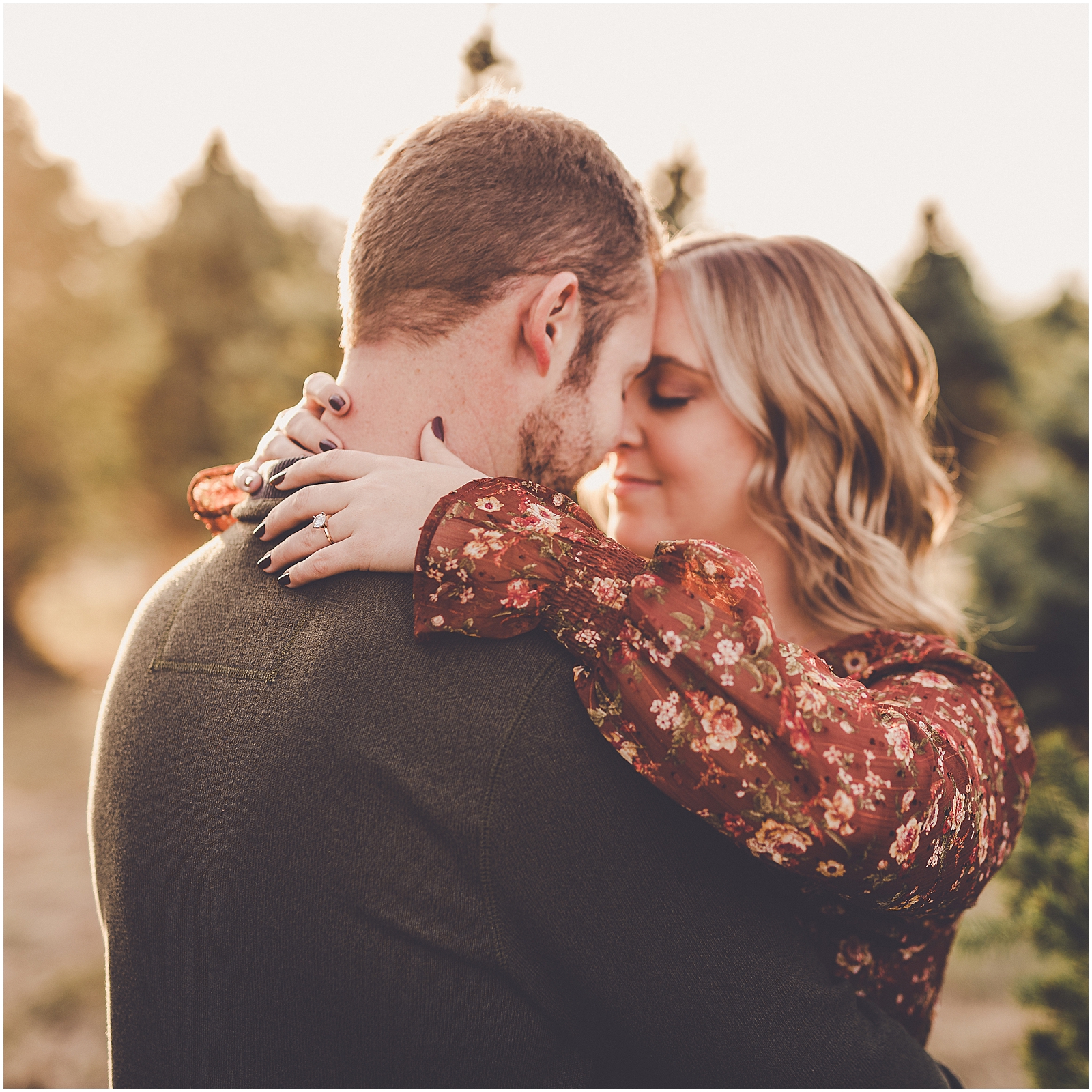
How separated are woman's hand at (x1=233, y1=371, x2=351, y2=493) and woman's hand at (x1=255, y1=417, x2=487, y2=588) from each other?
0.11 m

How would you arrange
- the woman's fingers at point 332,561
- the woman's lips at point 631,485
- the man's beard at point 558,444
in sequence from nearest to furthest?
1. the woman's fingers at point 332,561
2. the man's beard at point 558,444
3. the woman's lips at point 631,485

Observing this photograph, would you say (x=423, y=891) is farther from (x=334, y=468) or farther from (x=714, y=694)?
A: (x=334, y=468)

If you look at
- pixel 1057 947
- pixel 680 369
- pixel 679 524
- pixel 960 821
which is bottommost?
pixel 1057 947

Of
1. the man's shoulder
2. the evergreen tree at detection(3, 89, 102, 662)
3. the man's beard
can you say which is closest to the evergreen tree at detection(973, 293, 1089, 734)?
the man's beard

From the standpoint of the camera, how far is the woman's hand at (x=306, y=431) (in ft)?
5.35

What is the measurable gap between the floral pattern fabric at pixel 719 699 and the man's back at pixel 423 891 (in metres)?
0.07

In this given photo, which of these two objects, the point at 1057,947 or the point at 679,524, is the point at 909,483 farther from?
the point at 1057,947

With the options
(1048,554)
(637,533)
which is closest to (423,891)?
(637,533)

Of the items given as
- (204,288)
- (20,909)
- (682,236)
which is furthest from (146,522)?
(682,236)

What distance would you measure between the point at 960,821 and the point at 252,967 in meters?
1.25

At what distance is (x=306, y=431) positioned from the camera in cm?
164

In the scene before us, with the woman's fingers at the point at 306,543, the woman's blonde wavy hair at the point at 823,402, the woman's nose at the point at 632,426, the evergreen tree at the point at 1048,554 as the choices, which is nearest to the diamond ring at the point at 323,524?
the woman's fingers at the point at 306,543

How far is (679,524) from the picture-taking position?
2.69 metres

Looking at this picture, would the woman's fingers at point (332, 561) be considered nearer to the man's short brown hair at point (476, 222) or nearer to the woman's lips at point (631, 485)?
the man's short brown hair at point (476, 222)
